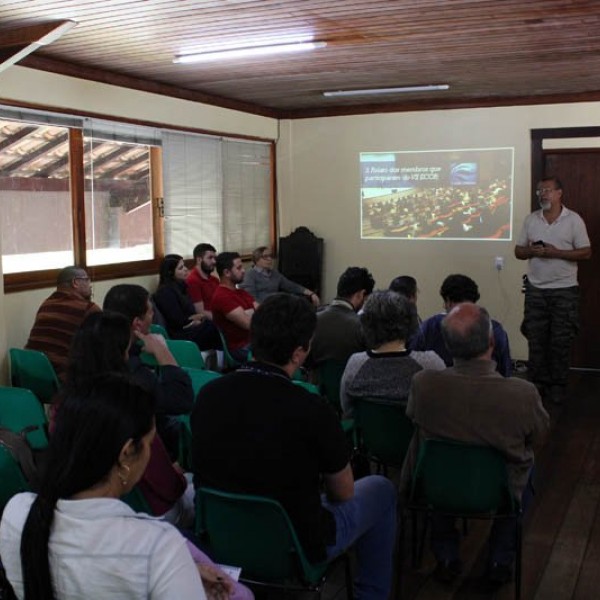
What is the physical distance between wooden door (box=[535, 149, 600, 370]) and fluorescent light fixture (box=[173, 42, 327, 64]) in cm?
338

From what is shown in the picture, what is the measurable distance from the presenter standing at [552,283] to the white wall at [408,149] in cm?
118

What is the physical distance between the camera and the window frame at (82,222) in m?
5.31

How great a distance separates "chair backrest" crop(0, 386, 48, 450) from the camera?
10.6 feet

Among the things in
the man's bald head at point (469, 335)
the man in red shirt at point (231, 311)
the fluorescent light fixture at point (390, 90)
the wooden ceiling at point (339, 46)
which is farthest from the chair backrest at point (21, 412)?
the fluorescent light fixture at point (390, 90)

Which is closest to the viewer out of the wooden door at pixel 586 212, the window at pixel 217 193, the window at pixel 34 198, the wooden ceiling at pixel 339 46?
the wooden ceiling at pixel 339 46

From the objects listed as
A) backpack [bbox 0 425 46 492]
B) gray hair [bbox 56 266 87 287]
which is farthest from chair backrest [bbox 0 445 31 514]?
gray hair [bbox 56 266 87 287]

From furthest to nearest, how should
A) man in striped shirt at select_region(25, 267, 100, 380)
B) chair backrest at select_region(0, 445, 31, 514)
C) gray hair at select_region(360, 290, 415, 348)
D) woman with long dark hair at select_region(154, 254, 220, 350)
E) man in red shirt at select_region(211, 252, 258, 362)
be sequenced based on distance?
woman with long dark hair at select_region(154, 254, 220, 350)
man in red shirt at select_region(211, 252, 258, 362)
man in striped shirt at select_region(25, 267, 100, 380)
gray hair at select_region(360, 290, 415, 348)
chair backrest at select_region(0, 445, 31, 514)

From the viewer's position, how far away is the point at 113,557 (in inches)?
55.1

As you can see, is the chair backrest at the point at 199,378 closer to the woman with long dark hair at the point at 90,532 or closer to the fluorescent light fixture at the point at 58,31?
the woman with long dark hair at the point at 90,532

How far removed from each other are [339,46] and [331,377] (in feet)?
7.65

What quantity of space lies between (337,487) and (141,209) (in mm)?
4629

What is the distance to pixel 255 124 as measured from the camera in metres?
8.00

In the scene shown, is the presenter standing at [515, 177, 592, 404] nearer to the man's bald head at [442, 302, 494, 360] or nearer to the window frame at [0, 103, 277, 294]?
the window frame at [0, 103, 277, 294]

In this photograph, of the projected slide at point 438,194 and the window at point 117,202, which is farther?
the projected slide at point 438,194
